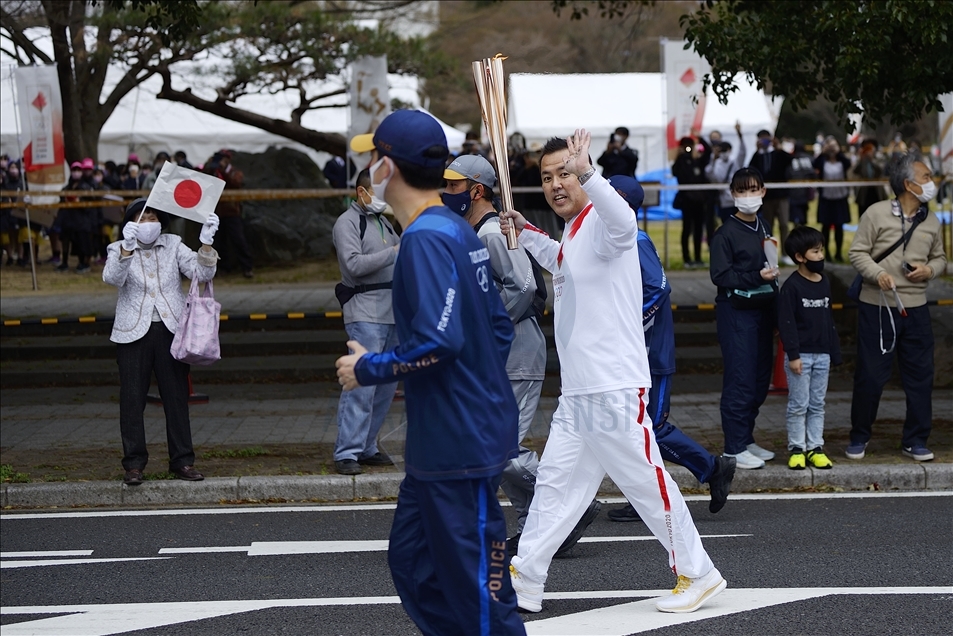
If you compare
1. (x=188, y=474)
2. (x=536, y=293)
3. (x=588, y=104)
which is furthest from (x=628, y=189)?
(x=588, y=104)

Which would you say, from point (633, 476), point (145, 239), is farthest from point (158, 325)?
point (633, 476)

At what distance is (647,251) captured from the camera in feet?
20.7

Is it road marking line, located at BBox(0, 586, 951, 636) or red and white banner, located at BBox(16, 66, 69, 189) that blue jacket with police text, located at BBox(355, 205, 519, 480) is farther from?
red and white banner, located at BBox(16, 66, 69, 189)

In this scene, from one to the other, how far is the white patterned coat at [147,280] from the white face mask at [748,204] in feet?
11.0

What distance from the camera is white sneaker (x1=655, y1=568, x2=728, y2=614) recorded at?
5305 millimetres

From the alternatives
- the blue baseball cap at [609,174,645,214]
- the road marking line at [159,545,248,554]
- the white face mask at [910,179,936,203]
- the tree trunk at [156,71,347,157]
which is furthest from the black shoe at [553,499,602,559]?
the tree trunk at [156,71,347,157]

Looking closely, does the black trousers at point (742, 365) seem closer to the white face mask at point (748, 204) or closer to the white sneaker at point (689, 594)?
the white face mask at point (748, 204)

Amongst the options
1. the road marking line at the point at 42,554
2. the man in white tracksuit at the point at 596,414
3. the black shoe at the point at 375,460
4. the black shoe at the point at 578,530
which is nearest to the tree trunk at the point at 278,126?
the black shoe at the point at 375,460

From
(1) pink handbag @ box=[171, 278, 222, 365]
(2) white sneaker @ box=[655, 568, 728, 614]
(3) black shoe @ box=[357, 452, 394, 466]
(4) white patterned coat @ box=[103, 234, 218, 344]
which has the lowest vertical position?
(3) black shoe @ box=[357, 452, 394, 466]

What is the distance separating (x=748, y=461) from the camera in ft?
26.7

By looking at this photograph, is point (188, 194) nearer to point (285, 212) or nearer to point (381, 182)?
point (381, 182)

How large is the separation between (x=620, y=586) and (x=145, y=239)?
12.4 feet

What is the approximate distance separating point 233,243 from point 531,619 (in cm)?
1511

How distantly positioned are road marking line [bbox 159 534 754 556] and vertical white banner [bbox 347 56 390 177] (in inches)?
458
